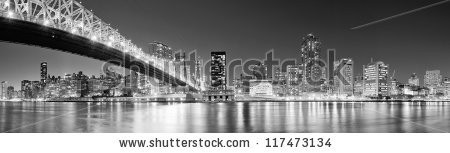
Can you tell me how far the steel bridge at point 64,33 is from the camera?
38.0 m

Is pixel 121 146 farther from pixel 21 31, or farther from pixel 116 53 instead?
pixel 116 53

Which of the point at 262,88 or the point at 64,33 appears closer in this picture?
the point at 64,33

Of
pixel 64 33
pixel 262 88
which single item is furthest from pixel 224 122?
pixel 262 88

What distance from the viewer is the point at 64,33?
45688 millimetres

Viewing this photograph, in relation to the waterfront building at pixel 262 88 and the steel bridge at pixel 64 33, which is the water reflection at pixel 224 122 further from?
the waterfront building at pixel 262 88

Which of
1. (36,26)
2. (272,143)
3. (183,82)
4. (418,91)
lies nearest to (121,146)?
(272,143)

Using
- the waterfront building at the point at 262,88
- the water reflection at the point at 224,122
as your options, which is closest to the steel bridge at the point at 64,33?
the water reflection at the point at 224,122

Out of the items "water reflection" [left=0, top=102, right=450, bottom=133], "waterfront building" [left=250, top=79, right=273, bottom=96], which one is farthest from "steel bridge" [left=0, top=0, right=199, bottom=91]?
"waterfront building" [left=250, top=79, right=273, bottom=96]

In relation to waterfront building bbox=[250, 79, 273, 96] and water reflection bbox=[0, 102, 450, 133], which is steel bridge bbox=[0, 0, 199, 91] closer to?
water reflection bbox=[0, 102, 450, 133]

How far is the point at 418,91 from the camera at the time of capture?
187750mm

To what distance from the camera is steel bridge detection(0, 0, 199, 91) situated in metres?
38.0

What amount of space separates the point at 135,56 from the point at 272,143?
57.4 meters

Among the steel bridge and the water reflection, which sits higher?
the steel bridge

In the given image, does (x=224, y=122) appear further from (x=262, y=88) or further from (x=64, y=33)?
(x=262, y=88)
